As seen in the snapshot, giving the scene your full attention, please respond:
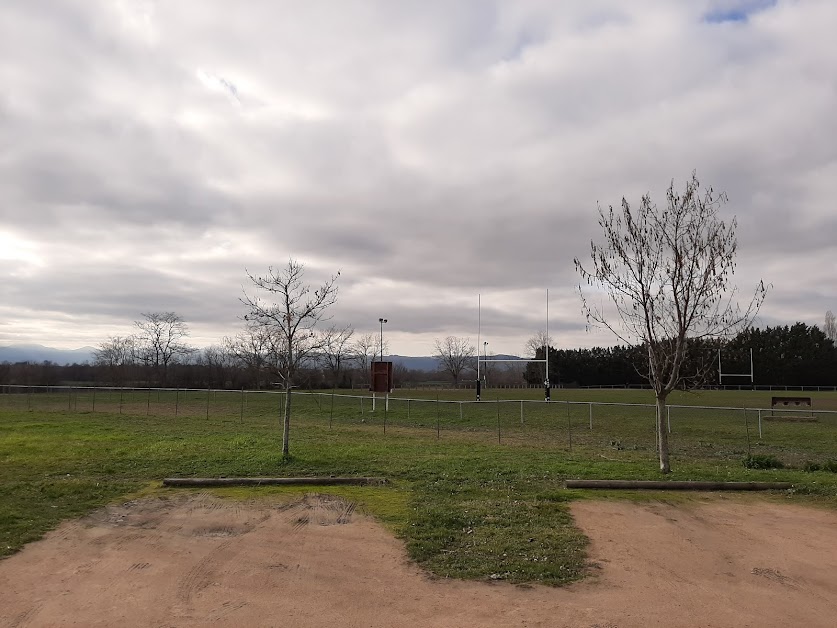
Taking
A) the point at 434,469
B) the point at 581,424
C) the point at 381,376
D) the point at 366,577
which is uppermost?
the point at 381,376

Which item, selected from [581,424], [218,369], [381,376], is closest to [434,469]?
[381,376]

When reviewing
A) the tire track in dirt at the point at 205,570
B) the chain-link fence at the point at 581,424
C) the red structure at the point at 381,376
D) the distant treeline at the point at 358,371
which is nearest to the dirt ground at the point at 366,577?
the tire track in dirt at the point at 205,570

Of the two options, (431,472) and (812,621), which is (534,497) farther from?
(812,621)

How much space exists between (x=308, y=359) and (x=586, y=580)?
32.9ft

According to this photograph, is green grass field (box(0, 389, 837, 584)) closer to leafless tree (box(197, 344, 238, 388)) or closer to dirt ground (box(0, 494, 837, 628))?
dirt ground (box(0, 494, 837, 628))

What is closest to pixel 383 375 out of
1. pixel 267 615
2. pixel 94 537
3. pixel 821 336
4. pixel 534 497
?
pixel 534 497

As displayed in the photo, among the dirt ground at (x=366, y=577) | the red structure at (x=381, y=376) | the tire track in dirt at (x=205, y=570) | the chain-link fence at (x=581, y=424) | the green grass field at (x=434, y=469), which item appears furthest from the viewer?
the red structure at (x=381, y=376)

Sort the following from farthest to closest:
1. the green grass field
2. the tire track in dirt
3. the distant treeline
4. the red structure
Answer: the distant treeline, the red structure, the green grass field, the tire track in dirt

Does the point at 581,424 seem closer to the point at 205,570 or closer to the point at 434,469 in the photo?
the point at 434,469

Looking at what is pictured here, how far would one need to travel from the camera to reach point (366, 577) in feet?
21.5

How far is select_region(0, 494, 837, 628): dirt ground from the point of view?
18.1ft

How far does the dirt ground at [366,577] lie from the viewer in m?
5.51

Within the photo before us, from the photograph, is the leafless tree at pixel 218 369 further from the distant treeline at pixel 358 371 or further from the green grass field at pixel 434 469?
the green grass field at pixel 434 469

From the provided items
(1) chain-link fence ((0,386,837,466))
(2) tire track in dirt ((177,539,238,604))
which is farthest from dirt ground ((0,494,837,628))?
(1) chain-link fence ((0,386,837,466))
